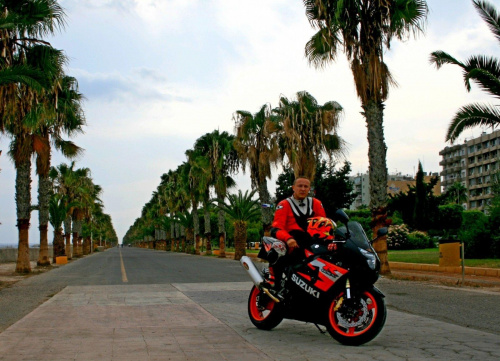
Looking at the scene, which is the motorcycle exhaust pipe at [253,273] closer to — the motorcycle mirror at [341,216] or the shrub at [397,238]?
the motorcycle mirror at [341,216]

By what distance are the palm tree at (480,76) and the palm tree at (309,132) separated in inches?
448

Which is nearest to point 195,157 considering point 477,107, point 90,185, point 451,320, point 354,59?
point 90,185

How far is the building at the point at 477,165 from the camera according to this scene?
118812 millimetres

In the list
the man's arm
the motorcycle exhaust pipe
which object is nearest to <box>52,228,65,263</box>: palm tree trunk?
the motorcycle exhaust pipe

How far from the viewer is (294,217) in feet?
23.8

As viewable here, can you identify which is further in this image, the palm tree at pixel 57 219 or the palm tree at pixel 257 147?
the palm tree at pixel 57 219

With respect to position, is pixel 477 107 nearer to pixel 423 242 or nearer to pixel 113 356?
pixel 113 356

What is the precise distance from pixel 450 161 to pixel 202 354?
14566cm

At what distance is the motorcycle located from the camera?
611 cm

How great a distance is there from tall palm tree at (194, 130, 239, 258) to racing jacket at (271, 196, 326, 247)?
40.3 meters

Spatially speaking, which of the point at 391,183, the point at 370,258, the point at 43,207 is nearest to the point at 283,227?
the point at 370,258

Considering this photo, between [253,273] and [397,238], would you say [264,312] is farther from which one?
[397,238]

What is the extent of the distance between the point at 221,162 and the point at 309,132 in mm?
18062

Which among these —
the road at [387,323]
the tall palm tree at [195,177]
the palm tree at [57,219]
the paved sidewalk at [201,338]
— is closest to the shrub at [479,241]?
the road at [387,323]
